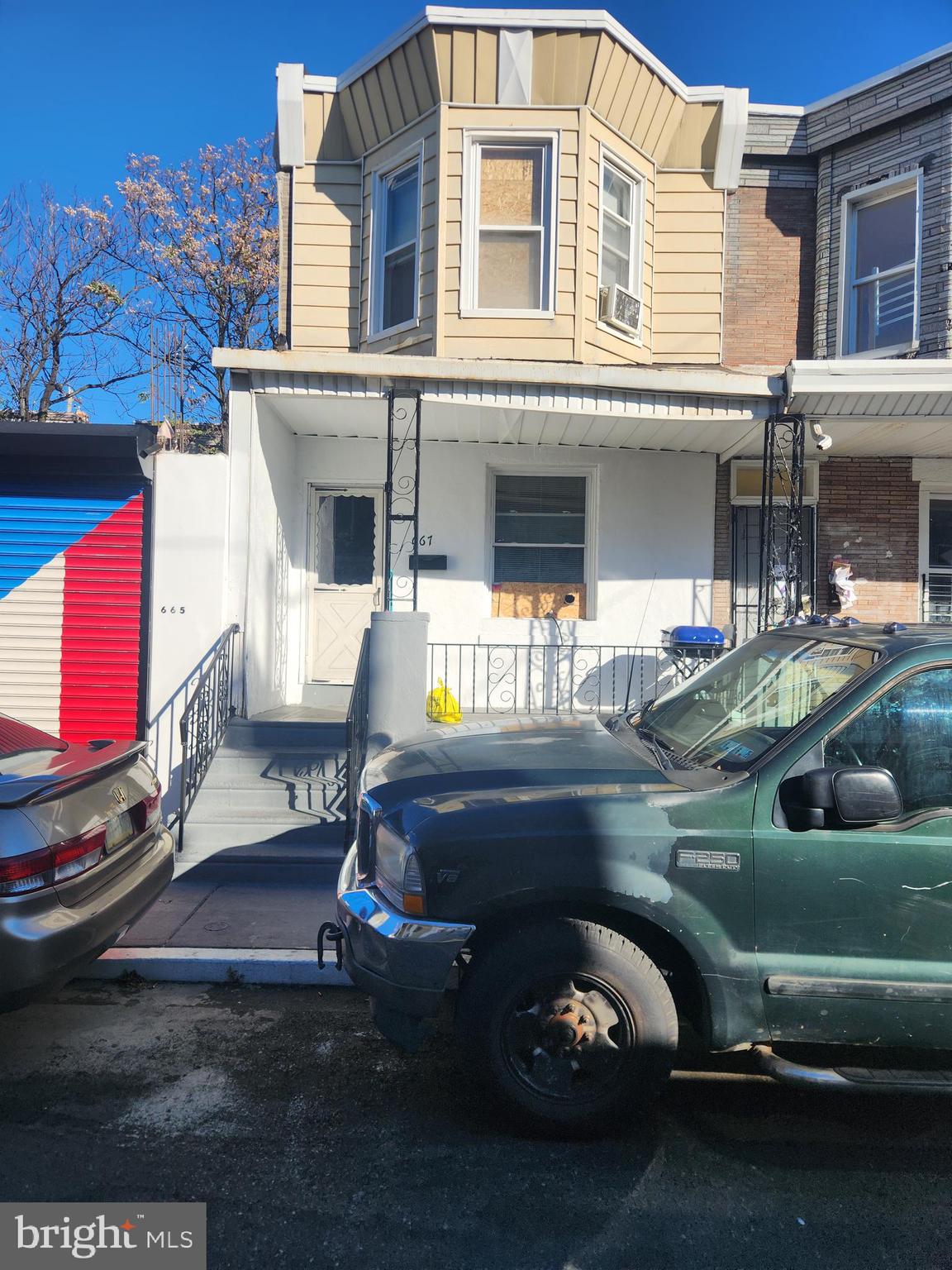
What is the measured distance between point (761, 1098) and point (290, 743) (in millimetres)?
5051

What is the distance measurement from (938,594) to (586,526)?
424 cm

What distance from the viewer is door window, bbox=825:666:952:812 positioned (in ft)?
10.3

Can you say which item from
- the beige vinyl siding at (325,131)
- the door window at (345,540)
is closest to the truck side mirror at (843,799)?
the door window at (345,540)

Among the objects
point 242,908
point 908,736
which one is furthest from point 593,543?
point 908,736

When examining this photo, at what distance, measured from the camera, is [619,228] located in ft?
30.9

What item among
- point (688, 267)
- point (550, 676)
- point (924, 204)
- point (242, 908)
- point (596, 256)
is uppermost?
point (924, 204)

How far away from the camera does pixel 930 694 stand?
10.5 ft

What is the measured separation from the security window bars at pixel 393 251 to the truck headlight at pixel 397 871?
7293mm

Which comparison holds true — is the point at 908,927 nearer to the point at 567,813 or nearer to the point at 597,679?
the point at 567,813

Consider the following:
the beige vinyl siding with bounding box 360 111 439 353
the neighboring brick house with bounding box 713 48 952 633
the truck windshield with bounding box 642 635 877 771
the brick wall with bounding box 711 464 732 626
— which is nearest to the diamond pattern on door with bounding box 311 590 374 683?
the beige vinyl siding with bounding box 360 111 439 353

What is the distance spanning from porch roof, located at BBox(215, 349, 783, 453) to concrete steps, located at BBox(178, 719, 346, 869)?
2985mm

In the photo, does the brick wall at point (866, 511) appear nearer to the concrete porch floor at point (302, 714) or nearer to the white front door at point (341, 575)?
the white front door at point (341, 575)

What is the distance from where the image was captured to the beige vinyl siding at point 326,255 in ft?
31.5

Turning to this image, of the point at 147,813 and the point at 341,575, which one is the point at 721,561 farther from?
the point at 147,813
